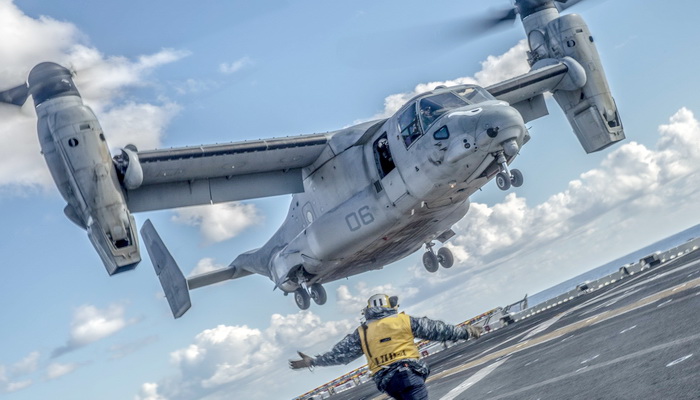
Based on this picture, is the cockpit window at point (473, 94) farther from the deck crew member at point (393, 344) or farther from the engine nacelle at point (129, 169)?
the deck crew member at point (393, 344)

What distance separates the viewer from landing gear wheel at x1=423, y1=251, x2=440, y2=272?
2823cm

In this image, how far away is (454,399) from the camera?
12.1 m

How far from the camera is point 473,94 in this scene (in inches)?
824

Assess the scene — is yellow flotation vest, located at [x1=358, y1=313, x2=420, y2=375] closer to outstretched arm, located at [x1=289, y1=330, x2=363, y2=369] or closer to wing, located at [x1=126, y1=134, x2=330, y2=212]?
outstretched arm, located at [x1=289, y1=330, x2=363, y2=369]

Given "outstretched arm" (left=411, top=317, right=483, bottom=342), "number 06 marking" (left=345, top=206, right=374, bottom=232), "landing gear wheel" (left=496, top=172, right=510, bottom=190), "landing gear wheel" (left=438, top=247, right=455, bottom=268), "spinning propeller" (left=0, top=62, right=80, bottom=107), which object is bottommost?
"outstretched arm" (left=411, top=317, right=483, bottom=342)

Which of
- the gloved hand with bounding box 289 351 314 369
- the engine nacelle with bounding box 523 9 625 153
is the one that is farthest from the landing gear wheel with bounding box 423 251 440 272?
the gloved hand with bounding box 289 351 314 369

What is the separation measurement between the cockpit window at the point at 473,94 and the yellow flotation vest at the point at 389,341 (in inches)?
545

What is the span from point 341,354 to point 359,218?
47.7 ft

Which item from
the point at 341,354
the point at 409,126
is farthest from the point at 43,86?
the point at 341,354

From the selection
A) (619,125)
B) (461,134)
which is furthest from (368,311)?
(619,125)

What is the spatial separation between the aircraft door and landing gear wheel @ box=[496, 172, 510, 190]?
107 inches

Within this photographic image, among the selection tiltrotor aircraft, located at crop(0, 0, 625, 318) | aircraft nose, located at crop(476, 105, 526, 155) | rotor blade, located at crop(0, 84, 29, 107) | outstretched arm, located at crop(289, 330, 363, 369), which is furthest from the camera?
rotor blade, located at crop(0, 84, 29, 107)

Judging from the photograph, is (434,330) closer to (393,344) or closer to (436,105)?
(393,344)

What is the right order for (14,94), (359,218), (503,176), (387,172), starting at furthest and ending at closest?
(14,94) < (359,218) < (387,172) < (503,176)
